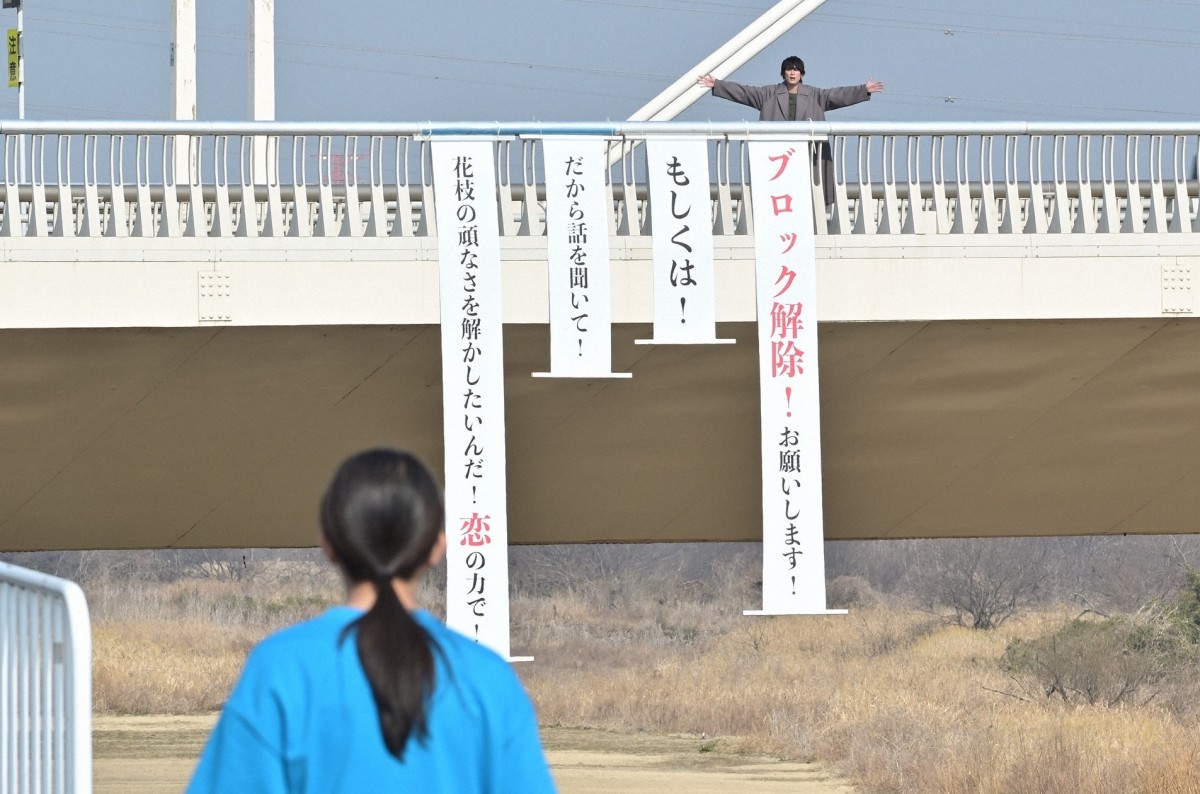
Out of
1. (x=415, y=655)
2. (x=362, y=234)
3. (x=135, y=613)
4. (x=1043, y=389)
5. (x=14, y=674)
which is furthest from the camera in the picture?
(x=135, y=613)

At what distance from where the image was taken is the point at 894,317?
1473 cm

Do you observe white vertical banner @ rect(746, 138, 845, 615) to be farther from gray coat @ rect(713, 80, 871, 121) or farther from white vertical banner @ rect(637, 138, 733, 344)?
gray coat @ rect(713, 80, 871, 121)

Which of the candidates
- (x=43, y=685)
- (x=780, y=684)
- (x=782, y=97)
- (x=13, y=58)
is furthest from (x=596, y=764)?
(x=43, y=685)

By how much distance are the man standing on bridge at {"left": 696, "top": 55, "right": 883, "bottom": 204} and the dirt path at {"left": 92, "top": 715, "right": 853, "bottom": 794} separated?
16.9 meters

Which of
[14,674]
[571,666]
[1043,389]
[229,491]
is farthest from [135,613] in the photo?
[14,674]

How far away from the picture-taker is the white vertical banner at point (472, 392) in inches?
444

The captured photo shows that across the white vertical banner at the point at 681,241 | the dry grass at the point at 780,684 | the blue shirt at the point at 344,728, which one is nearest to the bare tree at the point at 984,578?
the dry grass at the point at 780,684

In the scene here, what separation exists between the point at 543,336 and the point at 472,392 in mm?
2983

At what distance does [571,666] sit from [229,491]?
30.0m

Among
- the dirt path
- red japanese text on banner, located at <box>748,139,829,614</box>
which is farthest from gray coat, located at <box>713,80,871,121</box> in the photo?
the dirt path

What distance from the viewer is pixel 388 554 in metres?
2.99

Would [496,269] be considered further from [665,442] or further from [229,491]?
[229,491]

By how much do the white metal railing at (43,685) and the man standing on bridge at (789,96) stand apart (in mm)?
9604

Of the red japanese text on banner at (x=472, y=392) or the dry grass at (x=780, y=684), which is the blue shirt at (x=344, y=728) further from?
the dry grass at (x=780, y=684)
